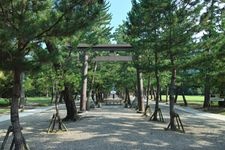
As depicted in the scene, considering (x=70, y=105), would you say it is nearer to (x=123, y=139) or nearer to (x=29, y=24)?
(x=123, y=139)

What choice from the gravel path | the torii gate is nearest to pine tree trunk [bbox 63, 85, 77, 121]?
the gravel path

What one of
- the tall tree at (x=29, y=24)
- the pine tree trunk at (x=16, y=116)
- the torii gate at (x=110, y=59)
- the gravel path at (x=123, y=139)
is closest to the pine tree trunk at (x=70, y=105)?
the gravel path at (x=123, y=139)

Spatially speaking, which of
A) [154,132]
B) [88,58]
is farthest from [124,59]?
[154,132]

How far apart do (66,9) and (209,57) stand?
917cm

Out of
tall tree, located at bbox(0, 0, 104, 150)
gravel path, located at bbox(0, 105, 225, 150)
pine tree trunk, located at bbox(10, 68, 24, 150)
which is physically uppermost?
tall tree, located at bbox(0, 0, 104, 150)

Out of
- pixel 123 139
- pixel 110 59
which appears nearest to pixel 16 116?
pixel 123 139

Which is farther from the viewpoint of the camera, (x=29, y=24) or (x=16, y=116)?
(x=16, y=116)

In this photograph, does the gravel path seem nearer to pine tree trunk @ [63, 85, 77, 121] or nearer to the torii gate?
pine tree trunk @ [63, 85, 77, 121]

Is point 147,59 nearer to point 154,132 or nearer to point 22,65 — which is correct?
point 154,132

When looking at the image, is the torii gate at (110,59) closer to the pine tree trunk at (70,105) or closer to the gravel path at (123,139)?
the pine tree trunk at (70,105)

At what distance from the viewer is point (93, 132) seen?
16.7 metres

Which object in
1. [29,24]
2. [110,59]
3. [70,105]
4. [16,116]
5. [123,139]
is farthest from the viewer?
[110,59]

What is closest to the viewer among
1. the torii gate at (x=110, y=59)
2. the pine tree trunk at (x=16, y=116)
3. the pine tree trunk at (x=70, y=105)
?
the pine tree trunk at (x=16, y=116)

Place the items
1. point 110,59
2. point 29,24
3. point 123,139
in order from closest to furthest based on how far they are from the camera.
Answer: point 29,24 → point 123,139 → point 110,59
